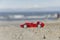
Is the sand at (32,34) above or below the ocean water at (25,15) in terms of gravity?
below

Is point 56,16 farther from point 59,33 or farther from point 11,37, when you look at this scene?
point 11,37

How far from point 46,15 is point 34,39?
586 cm

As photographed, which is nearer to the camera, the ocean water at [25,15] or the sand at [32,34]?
the sand at [32,34]

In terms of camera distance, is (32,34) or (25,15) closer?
(32,34)

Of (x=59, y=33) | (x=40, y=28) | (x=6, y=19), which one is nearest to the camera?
(x=59, y=33)

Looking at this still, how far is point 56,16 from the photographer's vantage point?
1286 centimetres

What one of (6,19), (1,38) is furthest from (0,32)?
(6,19)

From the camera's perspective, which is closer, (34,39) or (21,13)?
(34,39)

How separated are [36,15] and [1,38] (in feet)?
19.3

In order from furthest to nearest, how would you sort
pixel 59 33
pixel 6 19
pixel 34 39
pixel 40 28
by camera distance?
pixel 6 19, pixel 40 28, pixel 59 33, pixel 34 39

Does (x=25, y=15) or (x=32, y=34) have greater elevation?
(x=25, y=15)

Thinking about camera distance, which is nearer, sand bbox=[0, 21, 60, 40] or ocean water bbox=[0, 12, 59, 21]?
sand bbox=[0, 21, 60, 40]

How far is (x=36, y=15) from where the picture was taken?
13234 mm

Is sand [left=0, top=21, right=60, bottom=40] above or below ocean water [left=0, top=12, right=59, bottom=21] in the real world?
below
